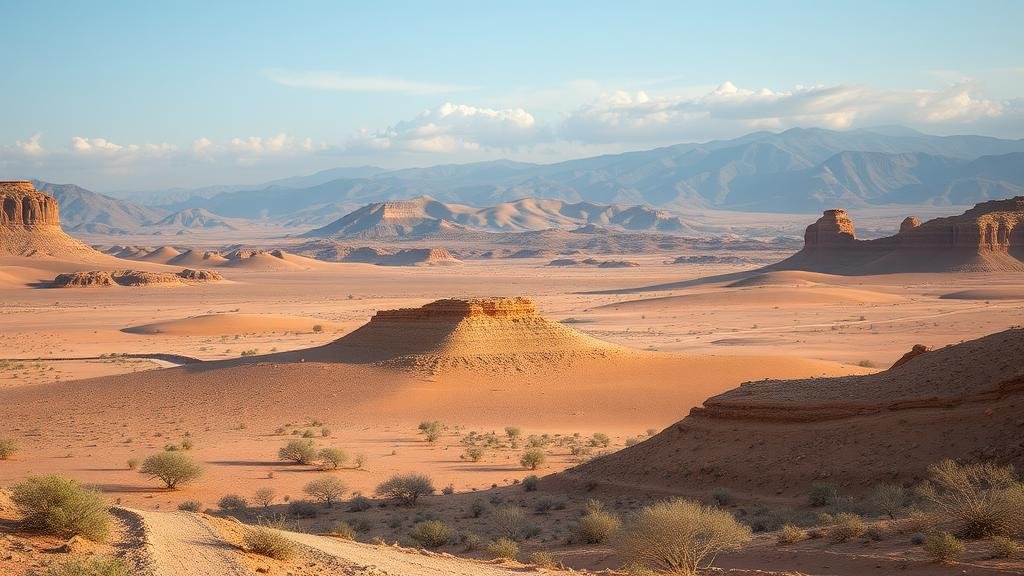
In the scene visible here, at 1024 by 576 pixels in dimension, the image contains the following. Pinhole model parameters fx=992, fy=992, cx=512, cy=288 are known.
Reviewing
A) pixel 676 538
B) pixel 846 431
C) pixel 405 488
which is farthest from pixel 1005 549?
pixel 405 488

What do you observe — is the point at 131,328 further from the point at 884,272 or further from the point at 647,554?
the point at 884,272

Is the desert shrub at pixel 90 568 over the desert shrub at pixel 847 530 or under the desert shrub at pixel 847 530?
over

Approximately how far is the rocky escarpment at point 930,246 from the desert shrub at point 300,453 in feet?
274

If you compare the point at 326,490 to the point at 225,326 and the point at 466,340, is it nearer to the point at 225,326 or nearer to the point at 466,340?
the point at 466,340

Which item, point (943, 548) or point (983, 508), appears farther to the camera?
point (983, 508)

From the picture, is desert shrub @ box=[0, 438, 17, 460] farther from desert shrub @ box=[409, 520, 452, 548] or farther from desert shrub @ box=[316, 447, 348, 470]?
desert shrub @ box=[409, 520, 452, 548]

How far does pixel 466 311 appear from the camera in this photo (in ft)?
115

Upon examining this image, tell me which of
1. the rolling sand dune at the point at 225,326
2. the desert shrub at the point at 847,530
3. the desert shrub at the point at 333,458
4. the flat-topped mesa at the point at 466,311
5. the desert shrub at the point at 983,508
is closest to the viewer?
the desert shrub at the point at 983,508

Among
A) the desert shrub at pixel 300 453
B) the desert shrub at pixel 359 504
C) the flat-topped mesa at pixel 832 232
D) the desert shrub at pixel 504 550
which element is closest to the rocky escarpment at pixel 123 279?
the flat-topped mesa at pixel 832 232

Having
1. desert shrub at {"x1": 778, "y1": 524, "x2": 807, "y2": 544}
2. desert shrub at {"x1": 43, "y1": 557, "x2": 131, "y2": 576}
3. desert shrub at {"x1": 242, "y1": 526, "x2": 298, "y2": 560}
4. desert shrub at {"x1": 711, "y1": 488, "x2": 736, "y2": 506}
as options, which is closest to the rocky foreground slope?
desert shrub at {"x1": 711, "y1": 488, "x2": 736, "y2": 506}

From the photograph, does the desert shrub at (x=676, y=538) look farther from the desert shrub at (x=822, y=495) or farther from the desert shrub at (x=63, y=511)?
the desert shrub at (x=63, y=511)

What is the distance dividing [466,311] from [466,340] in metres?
1.26

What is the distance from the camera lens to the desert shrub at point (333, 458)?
69.3 feet

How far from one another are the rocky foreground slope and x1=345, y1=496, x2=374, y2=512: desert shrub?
12.3ft
